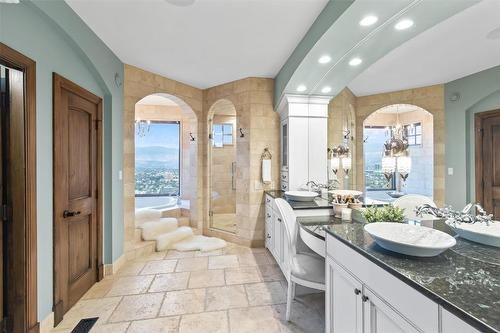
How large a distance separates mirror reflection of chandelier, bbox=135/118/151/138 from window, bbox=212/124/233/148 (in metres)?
1.64

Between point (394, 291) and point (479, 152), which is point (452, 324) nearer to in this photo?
point (394, 291)

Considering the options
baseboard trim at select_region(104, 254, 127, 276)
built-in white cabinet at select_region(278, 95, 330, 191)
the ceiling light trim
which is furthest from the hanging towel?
baseboard trim at select_region(104, 254, 127, 276)

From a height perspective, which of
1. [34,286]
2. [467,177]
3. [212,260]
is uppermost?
[467,177]

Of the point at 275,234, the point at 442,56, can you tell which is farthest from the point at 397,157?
the point at 442,56

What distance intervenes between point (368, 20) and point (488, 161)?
292 cm

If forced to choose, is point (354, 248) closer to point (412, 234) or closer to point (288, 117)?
point (412, 234)

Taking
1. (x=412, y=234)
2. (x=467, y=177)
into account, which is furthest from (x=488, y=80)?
(x=412, y=234)

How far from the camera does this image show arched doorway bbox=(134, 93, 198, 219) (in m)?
5.61

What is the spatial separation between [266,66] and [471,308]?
317cm

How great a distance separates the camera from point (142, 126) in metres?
5.74

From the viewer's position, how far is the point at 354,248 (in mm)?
1206

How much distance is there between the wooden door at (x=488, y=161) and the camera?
2978 millimetres

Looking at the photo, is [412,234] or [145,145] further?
[145,145]

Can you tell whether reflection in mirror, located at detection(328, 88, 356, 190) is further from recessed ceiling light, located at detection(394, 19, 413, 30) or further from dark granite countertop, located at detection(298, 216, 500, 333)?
dark granite countertop, located at detection(298, 216, 500, 333)
